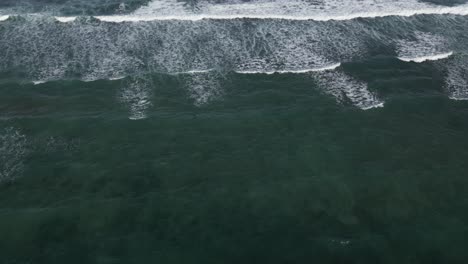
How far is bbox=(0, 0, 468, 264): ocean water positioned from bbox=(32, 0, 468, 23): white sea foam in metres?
0.18

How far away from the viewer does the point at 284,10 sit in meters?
32.8

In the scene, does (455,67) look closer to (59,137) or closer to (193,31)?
(193,31)

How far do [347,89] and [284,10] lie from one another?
10039mm

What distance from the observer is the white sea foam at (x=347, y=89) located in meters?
25.1

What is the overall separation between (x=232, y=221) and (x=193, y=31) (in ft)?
53.0

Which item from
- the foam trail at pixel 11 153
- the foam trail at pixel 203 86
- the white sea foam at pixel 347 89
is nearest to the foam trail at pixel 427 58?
the white sea foam at pixel 347 89

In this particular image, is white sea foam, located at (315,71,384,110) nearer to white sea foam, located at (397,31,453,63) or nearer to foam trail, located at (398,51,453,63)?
foam trail, located at (398,51,453,63)

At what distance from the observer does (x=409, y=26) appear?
31922mm

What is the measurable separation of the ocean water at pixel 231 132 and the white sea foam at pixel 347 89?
12 centimetres

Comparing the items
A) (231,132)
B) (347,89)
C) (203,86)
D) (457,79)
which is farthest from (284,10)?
(231,132)

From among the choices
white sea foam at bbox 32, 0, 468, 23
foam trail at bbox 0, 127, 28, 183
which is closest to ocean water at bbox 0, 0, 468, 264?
foam trail at bbox 0, 127, 28, 183

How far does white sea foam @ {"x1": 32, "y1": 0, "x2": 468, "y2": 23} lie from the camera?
31.7m

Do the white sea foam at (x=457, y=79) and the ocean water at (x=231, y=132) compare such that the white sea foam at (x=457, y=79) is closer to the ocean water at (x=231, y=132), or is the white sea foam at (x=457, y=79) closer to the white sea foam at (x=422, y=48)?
the ocean water at (x=231, y=132)

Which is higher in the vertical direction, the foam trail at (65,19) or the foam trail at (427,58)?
the foam trail at (65,19)
